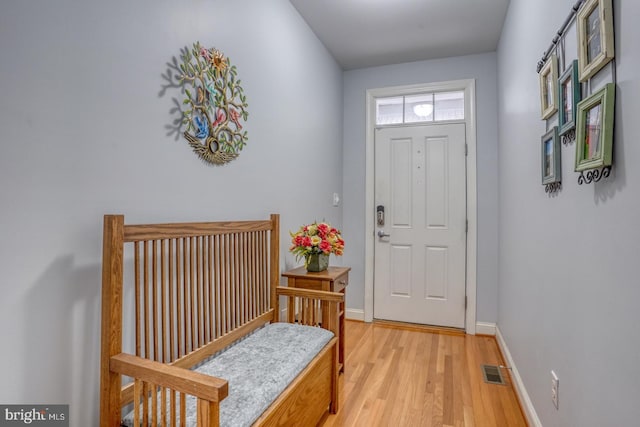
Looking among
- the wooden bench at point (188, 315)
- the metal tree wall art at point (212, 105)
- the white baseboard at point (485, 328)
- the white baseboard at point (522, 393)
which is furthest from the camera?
the white baseboard at point (485, 328)

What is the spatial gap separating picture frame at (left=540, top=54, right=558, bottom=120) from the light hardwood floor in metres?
1.63

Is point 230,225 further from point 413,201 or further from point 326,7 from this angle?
point 413,201

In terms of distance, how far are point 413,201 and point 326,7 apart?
1.92 metres

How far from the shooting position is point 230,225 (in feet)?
5.76

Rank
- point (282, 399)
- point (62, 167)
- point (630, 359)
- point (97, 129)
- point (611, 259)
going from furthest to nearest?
point (282, 399) → point (97, 129) → point (62, 167) → point (611, 259) → point (630, 359)

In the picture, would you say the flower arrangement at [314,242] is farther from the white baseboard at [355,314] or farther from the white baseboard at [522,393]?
the white baseboard at [355,314]

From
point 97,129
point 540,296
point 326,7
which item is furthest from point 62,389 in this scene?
point 326,7

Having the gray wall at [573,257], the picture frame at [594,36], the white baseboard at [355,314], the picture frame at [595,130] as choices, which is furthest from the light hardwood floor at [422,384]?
the picture frame at [594,36]

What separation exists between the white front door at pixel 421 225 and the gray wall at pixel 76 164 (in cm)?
219

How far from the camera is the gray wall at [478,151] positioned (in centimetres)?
334

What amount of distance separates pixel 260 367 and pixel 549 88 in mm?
1759

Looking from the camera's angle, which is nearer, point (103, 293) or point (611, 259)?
point (611, 259)

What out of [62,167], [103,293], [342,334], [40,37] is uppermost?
[40,37]

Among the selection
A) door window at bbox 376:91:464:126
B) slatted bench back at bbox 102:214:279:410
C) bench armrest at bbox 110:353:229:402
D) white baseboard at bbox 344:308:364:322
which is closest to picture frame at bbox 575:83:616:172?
bench armrest at bbox 110:353:229:402
